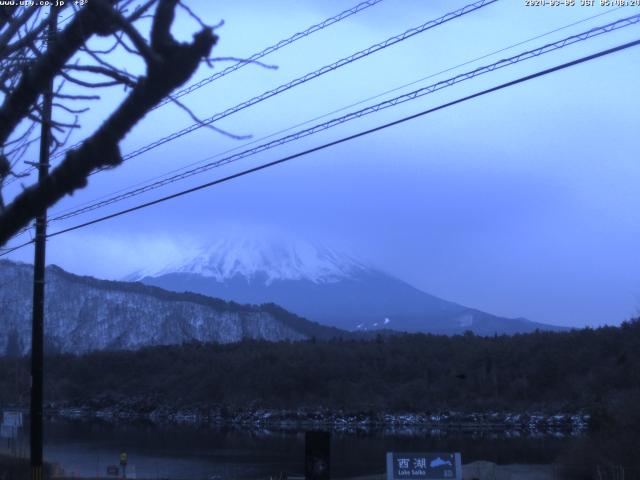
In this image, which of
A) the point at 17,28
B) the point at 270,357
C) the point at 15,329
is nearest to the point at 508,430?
the point at 270,357

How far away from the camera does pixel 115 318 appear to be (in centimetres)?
11519

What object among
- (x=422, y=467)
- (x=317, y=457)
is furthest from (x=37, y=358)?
(x=422, y=467)

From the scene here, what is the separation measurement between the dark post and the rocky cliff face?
9428 centimetres

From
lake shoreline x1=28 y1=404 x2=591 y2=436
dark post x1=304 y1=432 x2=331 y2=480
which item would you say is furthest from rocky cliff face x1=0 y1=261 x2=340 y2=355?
dark post x1=304 y1=432 x2=331 y2=480

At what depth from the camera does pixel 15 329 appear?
107 m

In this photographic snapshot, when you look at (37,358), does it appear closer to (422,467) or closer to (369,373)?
(422,467)

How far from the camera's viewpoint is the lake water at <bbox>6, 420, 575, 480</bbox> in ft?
108

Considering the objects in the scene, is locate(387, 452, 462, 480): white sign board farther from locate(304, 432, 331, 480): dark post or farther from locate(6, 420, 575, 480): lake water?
locate(6, 420, 575, 480): lake water

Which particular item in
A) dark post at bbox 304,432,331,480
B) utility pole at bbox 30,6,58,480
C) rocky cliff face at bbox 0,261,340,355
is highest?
rocky cliff face at bbox 0,261,340,355

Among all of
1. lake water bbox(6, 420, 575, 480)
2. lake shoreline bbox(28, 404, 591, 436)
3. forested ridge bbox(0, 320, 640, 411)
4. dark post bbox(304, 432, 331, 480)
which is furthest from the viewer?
forested ridge bbox(0, 320, 640, 411)

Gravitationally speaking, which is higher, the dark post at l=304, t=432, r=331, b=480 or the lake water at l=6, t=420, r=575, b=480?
the dark post at l=304, t=432, r=331, b=480

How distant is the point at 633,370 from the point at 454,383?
1448cm

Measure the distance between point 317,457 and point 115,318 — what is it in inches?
4042

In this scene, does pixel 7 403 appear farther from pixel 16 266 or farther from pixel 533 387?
pixel 533 387
